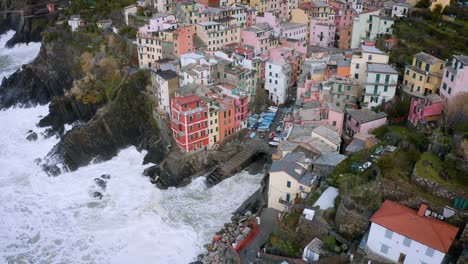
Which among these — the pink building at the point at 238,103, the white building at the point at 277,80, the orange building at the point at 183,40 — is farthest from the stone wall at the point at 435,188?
the orange building at the point at 183,40

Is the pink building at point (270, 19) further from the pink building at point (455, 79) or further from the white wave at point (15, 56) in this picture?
the white wave at point (15, 56)

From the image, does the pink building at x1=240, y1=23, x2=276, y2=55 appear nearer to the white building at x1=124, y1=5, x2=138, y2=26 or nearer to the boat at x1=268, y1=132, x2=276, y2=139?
the boat at x1=268, y1=132, x2=276, y2=139

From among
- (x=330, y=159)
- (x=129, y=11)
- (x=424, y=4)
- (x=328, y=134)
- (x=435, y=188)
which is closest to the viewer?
(x=435, y=188)

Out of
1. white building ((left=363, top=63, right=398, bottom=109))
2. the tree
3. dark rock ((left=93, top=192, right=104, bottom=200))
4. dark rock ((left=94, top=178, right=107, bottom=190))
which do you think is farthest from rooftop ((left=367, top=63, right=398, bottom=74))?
dark rock ((left=93, top=192, right=104, bottom=200))

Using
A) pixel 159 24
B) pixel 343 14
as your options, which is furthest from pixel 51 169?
pixel 343 14

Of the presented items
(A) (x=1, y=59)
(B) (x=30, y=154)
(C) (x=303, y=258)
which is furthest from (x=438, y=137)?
(A) (x=1, y=59)

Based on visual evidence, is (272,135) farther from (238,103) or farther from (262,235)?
(262,235)
